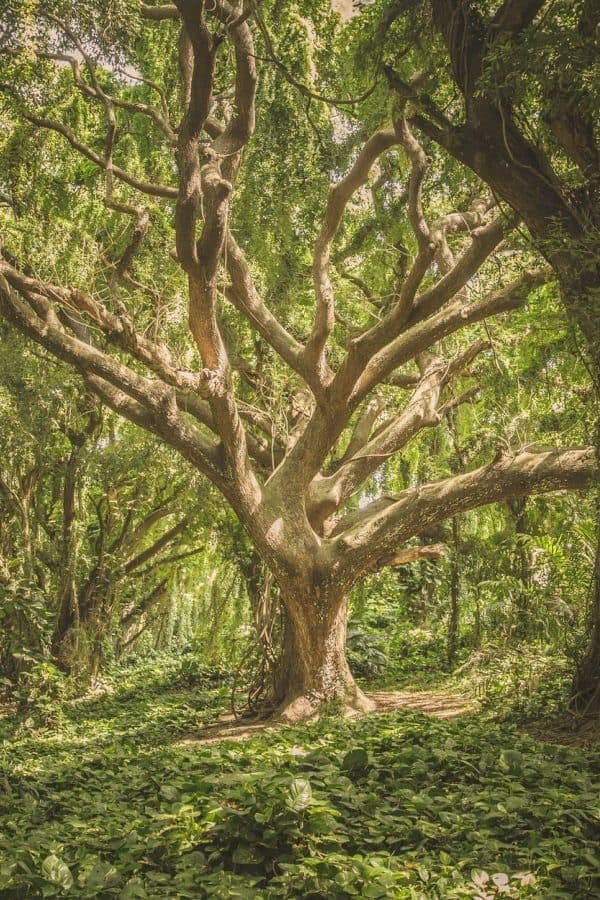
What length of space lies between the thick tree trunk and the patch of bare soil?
7.70 feet

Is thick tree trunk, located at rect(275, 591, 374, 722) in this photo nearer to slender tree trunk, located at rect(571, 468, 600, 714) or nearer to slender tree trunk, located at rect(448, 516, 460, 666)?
slender tree trunk, located at rect(571, 468, 600, 714)

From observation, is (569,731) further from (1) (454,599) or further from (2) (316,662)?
(1) (454,599)

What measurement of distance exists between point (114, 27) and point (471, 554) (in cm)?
→ 794

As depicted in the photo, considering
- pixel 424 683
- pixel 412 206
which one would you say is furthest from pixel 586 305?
pixel 424 683

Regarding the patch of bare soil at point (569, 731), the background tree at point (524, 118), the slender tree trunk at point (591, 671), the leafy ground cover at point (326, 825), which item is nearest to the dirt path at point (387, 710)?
the patch of bare soil at point (569, 731)

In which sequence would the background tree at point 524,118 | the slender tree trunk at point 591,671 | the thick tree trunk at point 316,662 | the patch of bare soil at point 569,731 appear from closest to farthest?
the background tree at point 524,118 < the patch of bare soil at point 569,731 < the slender tree trunk at point 591,671 < the thick tree trunk at point 316,662

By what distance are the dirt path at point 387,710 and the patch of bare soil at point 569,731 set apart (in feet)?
4.92

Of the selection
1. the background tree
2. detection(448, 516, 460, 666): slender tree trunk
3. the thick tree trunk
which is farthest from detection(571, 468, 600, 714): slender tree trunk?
detection(448, 516, 460, 666): slender tree trunk

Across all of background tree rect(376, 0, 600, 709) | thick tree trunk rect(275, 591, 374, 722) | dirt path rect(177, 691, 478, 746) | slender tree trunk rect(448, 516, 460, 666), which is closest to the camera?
background tree rect(376, 0, 600, 709)

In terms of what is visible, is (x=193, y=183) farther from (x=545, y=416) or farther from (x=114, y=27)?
(x=545, y=416)

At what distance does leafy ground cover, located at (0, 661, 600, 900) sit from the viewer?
264 cm

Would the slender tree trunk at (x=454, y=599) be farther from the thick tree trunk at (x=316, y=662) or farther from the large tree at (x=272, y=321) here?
the thick tree trunk at (x=316, y=662)

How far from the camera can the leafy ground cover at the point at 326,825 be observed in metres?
Answer: 2.64

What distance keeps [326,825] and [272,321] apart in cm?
551
